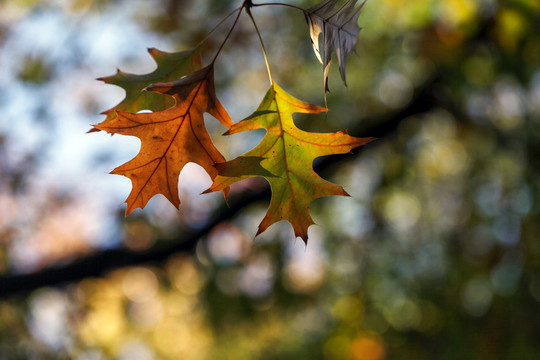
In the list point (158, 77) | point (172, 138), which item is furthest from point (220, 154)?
point (158, 77)

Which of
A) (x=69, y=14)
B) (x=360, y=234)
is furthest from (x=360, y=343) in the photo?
(x=69, y=14)

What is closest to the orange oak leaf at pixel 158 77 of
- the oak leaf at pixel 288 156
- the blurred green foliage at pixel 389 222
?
the oak leaf at pixel 288 156

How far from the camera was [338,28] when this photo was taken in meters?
0.93

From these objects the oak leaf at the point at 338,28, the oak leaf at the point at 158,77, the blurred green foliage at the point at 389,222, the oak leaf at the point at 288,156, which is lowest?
the blurred green foliage at the point at 389,222

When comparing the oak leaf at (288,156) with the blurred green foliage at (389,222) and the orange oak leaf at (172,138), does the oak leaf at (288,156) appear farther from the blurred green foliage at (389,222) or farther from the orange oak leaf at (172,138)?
the blurred green foliage at (389,222)

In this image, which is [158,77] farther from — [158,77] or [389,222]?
[389,222]

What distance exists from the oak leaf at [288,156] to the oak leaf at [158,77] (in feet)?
0.91

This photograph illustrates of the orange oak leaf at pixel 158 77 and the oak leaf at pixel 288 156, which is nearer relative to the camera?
the oak leaf at pixel 288 156

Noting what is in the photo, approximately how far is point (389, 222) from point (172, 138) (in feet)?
18.6

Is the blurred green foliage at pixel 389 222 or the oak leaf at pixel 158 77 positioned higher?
the oak leaf at pixel 158 77

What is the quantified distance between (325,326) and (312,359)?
1.22 m

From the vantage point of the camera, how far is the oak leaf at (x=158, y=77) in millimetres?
1208

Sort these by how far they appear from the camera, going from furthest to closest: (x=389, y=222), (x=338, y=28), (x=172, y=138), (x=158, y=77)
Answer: (x=389, y=222) < (x=158, y=77) < (x=172, y=138) < (x=338, y=28)

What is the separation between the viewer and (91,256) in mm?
4074
